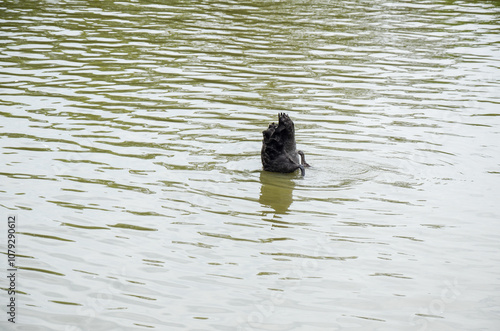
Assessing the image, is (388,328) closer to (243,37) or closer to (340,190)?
(340,190)

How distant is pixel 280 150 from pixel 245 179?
0.66 meters

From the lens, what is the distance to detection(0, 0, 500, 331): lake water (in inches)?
287

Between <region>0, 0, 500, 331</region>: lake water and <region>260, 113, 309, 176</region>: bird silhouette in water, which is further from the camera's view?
<region>260, 113, 309, 176</region>: bird silhouette in water

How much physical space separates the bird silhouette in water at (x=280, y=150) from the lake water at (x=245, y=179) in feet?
0.64

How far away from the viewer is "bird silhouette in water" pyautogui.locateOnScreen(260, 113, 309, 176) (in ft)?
34.7

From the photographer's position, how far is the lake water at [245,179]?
7289 millimetres

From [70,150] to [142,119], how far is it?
195 cm

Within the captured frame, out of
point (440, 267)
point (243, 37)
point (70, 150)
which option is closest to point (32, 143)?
point (70, 150)

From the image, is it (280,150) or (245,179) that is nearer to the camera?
(245,179)

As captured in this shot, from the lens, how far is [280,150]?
10.7 metres

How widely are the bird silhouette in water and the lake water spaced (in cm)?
20

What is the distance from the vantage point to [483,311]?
23.5ft

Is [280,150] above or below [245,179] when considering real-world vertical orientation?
above

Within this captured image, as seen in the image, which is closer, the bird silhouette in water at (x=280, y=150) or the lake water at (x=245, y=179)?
the lake water at (x=245, y=179)
